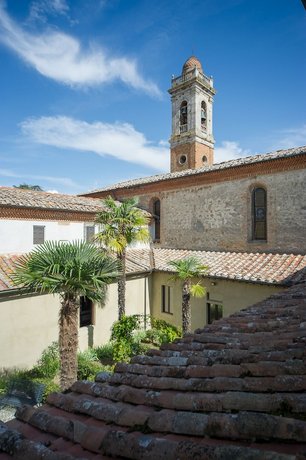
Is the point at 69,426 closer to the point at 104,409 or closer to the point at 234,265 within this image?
the point at 104,409

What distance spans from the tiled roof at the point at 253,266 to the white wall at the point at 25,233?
15.9 ft

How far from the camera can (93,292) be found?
8.89 metres

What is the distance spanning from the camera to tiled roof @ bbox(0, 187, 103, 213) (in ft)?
41.7

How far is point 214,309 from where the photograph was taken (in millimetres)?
13094

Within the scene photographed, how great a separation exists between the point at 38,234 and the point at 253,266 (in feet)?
33.1

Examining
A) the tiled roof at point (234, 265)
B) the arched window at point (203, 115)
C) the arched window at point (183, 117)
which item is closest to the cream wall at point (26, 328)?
the tiled roof at point (234, 265)

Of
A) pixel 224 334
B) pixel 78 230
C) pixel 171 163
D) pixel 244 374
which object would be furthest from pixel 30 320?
pixel 171 163

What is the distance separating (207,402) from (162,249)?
53.1 ft

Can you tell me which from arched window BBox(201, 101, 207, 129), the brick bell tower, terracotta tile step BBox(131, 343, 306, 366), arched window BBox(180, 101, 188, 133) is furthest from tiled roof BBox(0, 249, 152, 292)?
arched window BBox(201, 101, 207, 129)

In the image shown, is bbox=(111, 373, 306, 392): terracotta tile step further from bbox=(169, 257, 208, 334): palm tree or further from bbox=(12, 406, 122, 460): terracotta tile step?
bbox=(169, 257, 208, 334): palm tree

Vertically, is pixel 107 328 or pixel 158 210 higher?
pixel 158 210

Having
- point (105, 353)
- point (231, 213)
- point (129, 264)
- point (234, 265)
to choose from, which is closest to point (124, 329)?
point (105, 353)

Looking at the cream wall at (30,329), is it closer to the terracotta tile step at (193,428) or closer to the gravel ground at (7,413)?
the gravel ground at (7,413)

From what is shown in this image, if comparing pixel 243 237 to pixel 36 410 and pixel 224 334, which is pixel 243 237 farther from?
pixel 36 410
